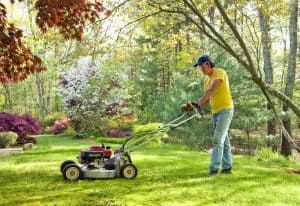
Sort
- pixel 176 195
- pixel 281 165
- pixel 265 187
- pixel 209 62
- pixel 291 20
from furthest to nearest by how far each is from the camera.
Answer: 1. pixel 291 20
2. pixel 281 165
3. pixel 209 62
4. pixel 265 187
5. pixel 176 195

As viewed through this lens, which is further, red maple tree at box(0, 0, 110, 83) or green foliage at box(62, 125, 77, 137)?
green foliage at box(62, 125, 77, 137)

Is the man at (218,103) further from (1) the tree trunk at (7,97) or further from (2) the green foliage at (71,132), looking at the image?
(1) the tree trunk at (7,97)

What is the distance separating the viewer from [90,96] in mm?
15617

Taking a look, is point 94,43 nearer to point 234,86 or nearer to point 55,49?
point 234,86

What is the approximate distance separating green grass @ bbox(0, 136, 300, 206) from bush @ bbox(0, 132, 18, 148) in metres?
4.82

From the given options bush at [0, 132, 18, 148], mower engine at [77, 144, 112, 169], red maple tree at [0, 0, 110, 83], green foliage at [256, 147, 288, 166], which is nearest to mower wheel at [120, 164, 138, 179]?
mower engine at [77, 144, 112, 169]

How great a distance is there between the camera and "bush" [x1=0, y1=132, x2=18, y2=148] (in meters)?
11.3

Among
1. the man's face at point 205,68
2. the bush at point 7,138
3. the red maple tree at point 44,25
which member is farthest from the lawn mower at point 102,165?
the bush at point 7,138

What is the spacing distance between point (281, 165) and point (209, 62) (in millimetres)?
3075

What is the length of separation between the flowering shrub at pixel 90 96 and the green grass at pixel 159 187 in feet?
29.0

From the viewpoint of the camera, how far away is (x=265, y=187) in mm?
4973

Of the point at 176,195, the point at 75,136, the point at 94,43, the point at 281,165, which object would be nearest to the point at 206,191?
the point at 176,195

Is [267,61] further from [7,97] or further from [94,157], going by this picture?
[7,97]

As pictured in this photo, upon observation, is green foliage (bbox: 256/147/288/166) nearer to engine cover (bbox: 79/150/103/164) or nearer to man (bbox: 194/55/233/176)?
man (bbox: 194/55/233/176)
